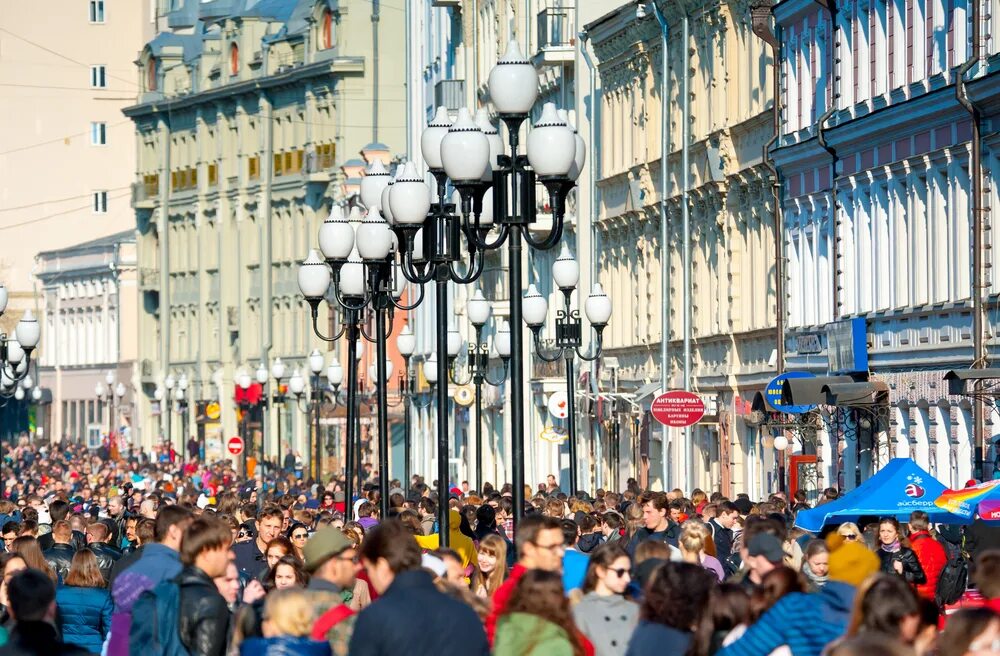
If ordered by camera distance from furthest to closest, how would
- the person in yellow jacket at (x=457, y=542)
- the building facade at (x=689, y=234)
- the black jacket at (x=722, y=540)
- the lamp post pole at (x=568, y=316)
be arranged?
the building facade at (x=689, y=234)
the lamp post pole at (x=568, y=316)
the black jacket at (x=722, y=540)
the person in yellow jacket at (x=457, y=542)

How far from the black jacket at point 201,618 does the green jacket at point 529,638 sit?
63.4 inches

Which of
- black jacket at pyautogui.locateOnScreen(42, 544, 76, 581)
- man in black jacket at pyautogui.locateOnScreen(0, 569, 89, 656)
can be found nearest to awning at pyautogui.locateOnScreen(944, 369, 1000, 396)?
black jacket at pyautogui.locateOnScreen(42, 544, 76, 581)

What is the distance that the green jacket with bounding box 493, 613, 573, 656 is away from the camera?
1011 centimetres

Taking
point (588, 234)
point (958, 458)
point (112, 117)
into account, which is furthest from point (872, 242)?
point (112, 117)

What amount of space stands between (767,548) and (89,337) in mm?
103563

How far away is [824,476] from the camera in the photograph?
1455 inches

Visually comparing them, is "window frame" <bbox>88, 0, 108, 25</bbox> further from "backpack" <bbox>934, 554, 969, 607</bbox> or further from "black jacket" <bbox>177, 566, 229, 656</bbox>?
"black jacket" <bbox>177, 566, 229, 656</bbox>

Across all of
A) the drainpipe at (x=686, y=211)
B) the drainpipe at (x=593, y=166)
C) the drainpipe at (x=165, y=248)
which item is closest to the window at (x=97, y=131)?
the drainpipe at (x=165, y=248)

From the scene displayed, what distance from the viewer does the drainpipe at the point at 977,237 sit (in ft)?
97.0

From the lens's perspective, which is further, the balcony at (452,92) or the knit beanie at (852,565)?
the balcony at (452,92)

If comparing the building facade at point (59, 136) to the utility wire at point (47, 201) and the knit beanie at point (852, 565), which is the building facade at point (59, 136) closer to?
the utility wire at point (47, 201)

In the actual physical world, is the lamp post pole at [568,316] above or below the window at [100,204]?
below

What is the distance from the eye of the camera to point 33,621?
1036cm

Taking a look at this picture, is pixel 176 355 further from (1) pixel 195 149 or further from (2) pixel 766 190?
(2) pixel 766 190
